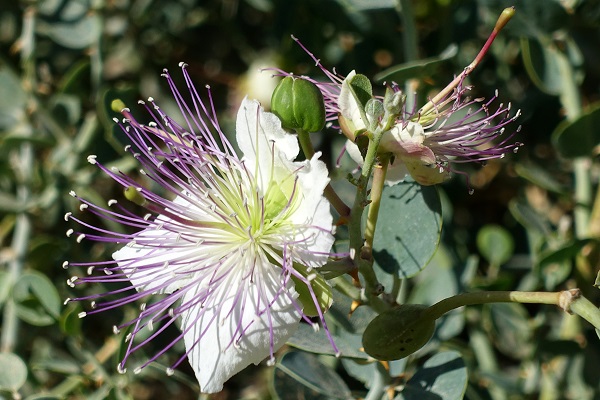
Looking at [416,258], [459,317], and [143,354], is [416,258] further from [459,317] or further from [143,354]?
[143,354]

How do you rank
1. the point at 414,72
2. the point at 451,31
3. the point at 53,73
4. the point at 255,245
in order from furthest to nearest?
1. the point at 53,73
2. the point at 451,31
3. the point at 414,72
4. the point at 255,245

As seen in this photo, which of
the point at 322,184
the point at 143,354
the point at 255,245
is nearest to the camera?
the point at 322,184

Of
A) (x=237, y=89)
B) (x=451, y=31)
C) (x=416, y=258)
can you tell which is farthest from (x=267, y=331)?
(x=237, y=89)

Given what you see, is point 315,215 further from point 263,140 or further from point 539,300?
point 539,300

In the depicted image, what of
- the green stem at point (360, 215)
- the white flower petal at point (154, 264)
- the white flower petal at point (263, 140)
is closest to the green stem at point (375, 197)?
the green stem at point (360, 215)

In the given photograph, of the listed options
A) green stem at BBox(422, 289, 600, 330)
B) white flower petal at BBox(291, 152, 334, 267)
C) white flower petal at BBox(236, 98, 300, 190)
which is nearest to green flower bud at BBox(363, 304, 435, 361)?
green stem at BBox(422, 289, 600, 330)

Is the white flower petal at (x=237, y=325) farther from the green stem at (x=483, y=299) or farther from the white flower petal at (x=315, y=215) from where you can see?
the green stem at (x=483, y=299)

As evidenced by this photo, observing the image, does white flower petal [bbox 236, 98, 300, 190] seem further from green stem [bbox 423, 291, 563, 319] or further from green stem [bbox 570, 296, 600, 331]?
green stem [bbox 570, 296, 600, 331]
